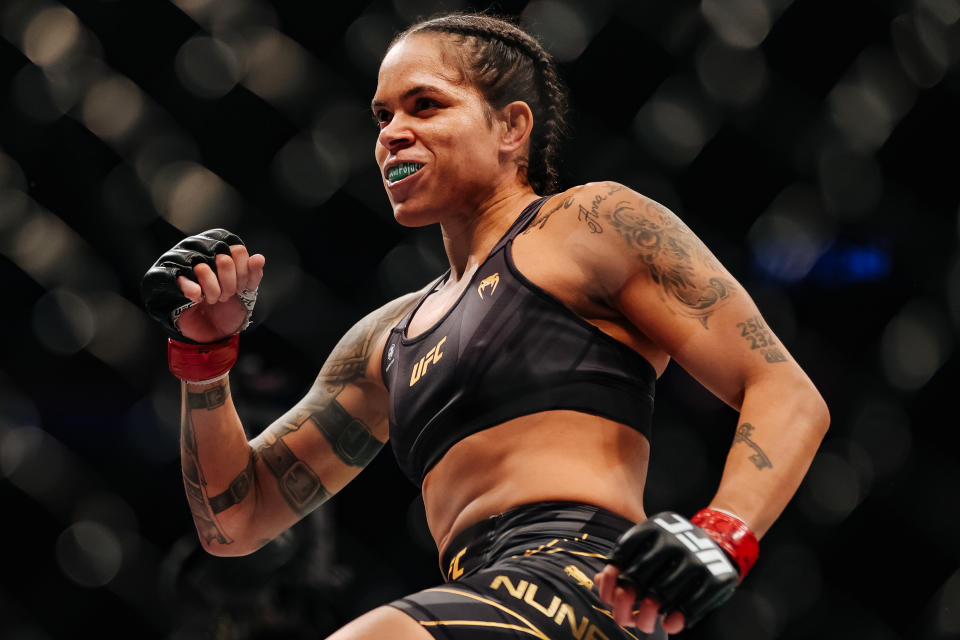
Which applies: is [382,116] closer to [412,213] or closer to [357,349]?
[412,213]

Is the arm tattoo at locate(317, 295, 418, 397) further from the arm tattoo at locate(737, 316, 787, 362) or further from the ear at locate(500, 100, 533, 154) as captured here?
the arm tattoo at locate(737, 316, 787, 362)

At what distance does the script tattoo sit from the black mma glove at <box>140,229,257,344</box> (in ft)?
1.78

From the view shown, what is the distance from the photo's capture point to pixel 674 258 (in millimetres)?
1265

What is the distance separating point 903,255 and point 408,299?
42.5 inches

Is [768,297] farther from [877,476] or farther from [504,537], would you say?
[504,537]

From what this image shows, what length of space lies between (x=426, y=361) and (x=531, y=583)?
0.40 m

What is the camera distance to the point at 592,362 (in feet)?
4.20

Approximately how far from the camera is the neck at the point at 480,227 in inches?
59.5

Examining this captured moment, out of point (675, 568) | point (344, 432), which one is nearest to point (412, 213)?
point (344, 432)

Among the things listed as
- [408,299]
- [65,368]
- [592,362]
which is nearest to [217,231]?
[408,299]

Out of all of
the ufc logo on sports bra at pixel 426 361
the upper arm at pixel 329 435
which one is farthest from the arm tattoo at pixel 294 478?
the ufc logo on sports bra at pixel 426 361

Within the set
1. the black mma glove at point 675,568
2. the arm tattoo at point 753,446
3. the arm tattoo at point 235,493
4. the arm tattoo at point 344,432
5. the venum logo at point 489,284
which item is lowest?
the arm tattoo at point 235,493

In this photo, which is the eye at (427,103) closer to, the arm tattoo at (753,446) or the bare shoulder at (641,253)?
the bare shoulder at (641,253)

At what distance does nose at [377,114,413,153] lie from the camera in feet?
4.89
